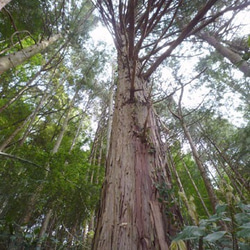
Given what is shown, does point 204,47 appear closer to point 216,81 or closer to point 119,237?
point 216,81

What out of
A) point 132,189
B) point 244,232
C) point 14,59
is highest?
point 14,59

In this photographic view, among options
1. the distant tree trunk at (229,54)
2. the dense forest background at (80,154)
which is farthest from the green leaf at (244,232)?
the distant tree trunk at (229,54)

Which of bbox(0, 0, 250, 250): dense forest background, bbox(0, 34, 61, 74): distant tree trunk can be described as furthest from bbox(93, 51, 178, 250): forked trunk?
bbox(0, 34, 61, 74): distant tree trunk

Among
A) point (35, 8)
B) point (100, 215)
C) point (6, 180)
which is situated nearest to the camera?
point (100, 215)

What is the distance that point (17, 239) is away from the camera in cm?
179

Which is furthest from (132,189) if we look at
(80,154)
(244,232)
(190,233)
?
(80,154)

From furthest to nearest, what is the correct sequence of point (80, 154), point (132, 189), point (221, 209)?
1. point (80, 154)
2. point (132, 189)
3. point (221, 209)

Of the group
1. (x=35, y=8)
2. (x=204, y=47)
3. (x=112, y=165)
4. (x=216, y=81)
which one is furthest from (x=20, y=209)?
(x=216, y=81)

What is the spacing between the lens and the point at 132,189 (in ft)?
3.11

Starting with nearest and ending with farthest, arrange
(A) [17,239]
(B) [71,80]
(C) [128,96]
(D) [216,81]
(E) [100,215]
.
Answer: (E) [100,215]
(C) [128,96]
(A) [17,239]
(D) [216,81]
(B) [71,80]

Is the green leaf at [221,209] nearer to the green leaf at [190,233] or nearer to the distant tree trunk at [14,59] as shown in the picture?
the green leaf at [190,233]

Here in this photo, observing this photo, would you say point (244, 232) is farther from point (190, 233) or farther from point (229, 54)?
point (229, 54)

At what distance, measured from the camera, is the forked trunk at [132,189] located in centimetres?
77

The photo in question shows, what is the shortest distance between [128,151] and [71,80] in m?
9.31
